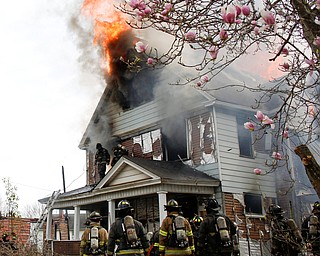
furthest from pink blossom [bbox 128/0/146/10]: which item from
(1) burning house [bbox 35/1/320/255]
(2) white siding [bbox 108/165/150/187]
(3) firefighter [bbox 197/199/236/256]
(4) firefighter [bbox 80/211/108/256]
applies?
(2) white siding [bbox 108/165/150/187]

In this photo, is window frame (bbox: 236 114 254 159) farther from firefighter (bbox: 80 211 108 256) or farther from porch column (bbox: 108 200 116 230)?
firefighter (bbox: 80 211 108 256)

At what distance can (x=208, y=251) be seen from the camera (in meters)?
7.54

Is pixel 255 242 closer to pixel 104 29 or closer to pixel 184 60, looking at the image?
pixel 184 60

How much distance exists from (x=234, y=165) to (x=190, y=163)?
5.04 ft

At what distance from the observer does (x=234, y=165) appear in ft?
44.5

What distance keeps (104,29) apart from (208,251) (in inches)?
476

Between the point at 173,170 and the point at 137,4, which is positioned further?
the point at 173,170

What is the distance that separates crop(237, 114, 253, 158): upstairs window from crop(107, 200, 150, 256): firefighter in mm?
7497

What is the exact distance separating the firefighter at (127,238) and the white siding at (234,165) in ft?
19.8

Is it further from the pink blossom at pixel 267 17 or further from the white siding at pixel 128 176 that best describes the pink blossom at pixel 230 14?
the white siding at pixel 128 176

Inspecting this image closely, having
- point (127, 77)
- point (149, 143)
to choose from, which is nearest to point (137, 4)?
point (149, 143)

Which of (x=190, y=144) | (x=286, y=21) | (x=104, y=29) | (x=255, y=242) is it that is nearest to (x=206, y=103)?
(x=190, y=144)

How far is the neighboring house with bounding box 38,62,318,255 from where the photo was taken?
12.9 metres

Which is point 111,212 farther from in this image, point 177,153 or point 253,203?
point 253,203
